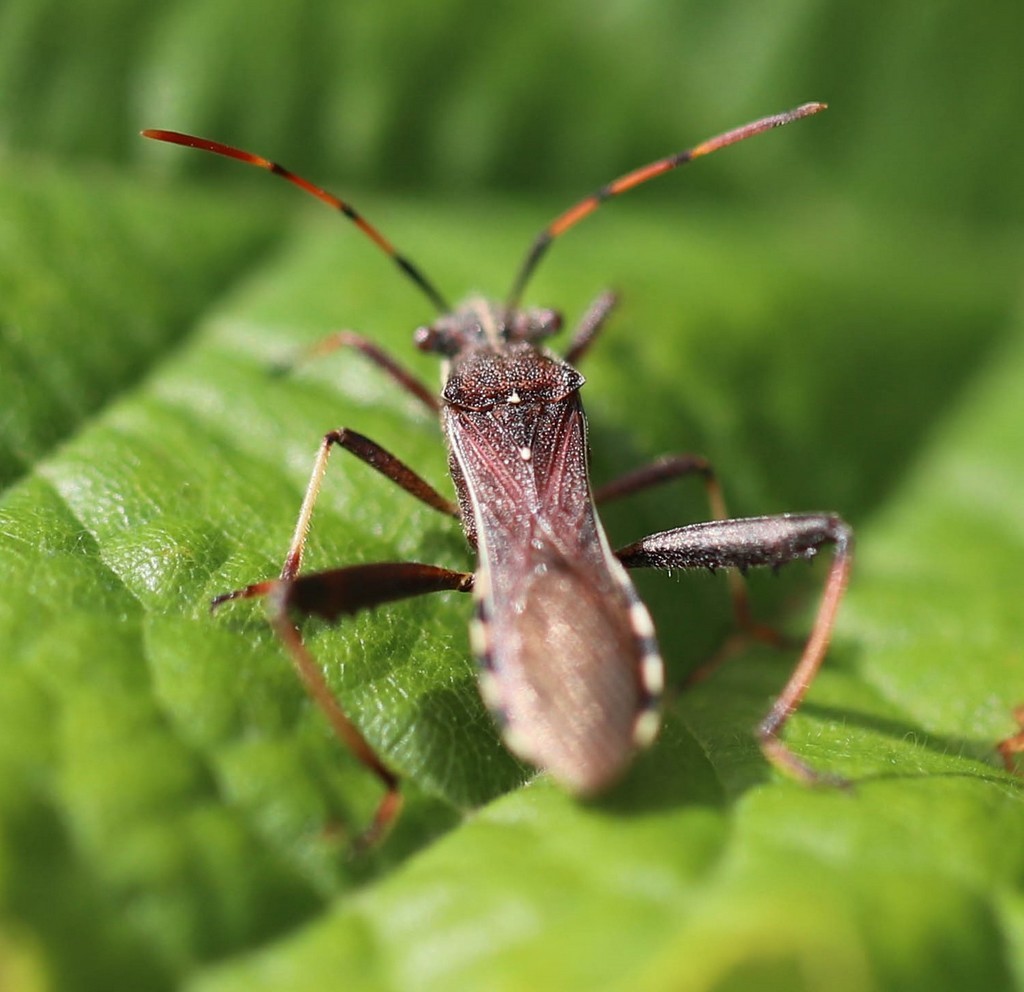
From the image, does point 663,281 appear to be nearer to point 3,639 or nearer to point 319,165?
point 319,165

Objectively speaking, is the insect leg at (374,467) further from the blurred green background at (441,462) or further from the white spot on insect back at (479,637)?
the white spot on insect back at (479,637)

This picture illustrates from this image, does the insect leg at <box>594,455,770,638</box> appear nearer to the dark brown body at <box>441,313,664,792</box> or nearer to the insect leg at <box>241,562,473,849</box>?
the dark brown body at <box>441,313,664,792</box>

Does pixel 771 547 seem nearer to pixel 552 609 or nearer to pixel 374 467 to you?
pixel 552 609

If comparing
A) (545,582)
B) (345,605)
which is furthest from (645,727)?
(345,605)

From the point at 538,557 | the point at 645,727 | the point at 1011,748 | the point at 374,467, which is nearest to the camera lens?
the point at 645,727

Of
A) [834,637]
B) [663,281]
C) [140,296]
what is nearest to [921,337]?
[663,281]
